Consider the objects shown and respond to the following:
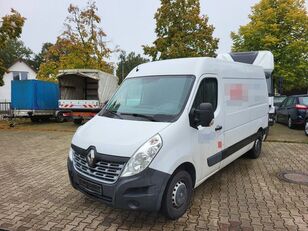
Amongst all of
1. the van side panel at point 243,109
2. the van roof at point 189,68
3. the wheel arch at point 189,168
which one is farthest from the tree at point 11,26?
the wheel arch at point 189,168

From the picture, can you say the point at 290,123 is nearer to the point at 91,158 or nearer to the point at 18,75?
the point at 91,158

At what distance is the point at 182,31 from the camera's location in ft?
77.2

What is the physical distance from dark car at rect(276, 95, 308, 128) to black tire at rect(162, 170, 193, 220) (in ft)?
31.4

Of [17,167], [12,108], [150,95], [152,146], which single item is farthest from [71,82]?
[152,146]

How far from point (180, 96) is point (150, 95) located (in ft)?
1.78

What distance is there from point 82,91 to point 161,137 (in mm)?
15044

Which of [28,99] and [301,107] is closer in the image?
[301,107]

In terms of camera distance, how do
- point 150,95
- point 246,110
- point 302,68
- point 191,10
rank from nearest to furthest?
point 150,95
point 246,110
point 302,68
point 191,10

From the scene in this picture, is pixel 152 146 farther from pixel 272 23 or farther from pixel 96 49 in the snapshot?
pixel 272 23

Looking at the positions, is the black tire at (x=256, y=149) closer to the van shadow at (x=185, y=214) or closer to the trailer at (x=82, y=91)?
the van shadow at (x=185, y=214)

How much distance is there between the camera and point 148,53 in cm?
2419

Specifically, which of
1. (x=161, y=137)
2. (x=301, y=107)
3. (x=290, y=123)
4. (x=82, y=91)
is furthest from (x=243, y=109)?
(x=82, y=91)

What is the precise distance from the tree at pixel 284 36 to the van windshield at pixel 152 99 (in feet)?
62.4

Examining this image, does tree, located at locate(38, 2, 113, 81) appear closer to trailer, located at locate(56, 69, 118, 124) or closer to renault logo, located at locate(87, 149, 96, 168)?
trailer, located at locate(56, 69, 118, 124)
